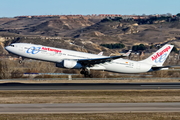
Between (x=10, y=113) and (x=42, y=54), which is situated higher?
(x=42, y=54)

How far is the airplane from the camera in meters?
50.7

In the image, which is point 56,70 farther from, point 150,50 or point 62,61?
point 150,50

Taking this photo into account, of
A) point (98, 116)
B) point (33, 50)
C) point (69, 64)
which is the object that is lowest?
point (98, 116)

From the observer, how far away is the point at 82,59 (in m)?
52.3

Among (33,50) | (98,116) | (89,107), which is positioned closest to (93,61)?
(33,50)

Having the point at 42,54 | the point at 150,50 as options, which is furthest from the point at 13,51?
the point at 150,50

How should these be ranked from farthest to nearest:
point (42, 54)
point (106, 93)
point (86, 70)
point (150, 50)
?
point (150, 50) → point (86, 70) → point (42, 54) → point (106, 93)

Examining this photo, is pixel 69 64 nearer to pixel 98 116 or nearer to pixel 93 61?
pixel 93 61

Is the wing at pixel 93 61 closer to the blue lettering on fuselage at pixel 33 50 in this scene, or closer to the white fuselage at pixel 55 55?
the white fuselage at pixel 55 55

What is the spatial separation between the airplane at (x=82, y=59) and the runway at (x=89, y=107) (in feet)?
72.5

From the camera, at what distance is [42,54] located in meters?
50.5

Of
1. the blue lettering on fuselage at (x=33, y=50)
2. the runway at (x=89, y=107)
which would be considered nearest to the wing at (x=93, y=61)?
the blue lettering on fuselage at (x=33, y=50)

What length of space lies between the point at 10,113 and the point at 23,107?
274cm

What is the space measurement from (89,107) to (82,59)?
83.5ft
